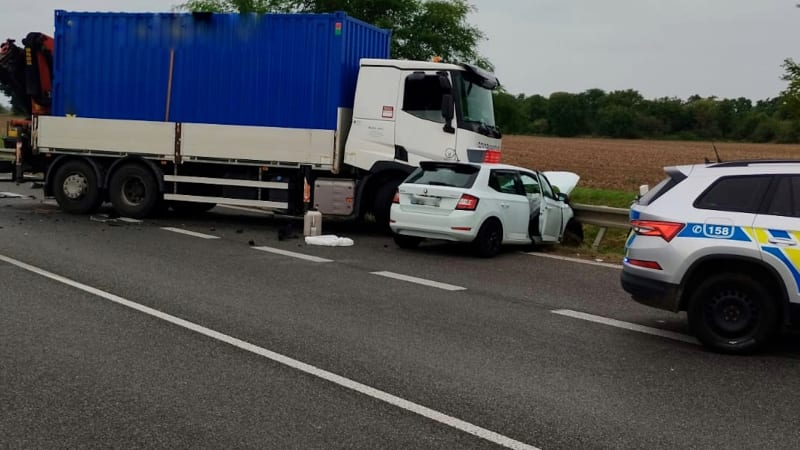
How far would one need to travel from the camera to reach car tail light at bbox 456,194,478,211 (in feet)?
39.8

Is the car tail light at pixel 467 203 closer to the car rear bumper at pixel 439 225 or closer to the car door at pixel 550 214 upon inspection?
the car rear bumper at pixel 439 225

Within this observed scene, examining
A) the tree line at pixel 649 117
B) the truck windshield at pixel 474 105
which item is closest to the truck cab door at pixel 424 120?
the truck windshield at pixel 474 105

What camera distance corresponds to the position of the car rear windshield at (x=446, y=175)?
12438mm

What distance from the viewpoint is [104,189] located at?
639 inches

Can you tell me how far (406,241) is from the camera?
13234mm

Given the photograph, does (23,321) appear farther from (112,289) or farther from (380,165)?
(380,165)

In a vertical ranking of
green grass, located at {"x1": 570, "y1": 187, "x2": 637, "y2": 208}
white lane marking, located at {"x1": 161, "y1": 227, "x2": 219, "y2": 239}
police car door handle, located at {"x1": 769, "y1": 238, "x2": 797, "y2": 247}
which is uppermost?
police car door handle, located at {"x1": 769, "y1": 238, "x2": 797, "y2": 247}

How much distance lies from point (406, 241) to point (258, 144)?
3.77m

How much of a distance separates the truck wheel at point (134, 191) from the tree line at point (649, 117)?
125 feet

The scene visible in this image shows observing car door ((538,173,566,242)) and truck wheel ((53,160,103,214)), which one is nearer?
car door ((538,173,566,242))

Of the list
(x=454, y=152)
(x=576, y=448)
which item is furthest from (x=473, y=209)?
(x=576, y=448)

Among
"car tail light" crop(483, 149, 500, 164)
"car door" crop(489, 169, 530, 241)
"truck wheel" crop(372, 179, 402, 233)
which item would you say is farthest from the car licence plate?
"car tail light" crop(483, 149, 500, 164)

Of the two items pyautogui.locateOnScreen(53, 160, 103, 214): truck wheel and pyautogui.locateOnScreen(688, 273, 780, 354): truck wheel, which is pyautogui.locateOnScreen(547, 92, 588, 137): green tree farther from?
pyautogui.locateOnScreen(688, 273, 780, 354): truck wheel

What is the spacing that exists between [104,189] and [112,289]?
311 inches
